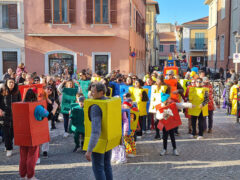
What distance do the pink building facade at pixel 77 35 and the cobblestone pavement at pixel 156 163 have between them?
13.2 meters

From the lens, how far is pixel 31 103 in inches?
209

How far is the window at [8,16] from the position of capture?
21.1 m

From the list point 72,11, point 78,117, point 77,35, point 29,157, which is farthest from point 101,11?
point 29,157

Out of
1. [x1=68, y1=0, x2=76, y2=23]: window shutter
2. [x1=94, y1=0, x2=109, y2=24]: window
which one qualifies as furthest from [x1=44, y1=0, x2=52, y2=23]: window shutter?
[x1=94, y1=0, x2=109, y2=24]: window

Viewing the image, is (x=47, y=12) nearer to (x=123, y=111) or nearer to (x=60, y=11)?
(x=60, y=11)

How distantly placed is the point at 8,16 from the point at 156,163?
58.4 feet

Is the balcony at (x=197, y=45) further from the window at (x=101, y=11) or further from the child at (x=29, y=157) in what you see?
the child at (x=29, y=157)

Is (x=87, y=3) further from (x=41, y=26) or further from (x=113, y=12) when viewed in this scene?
(x=41, y=26)

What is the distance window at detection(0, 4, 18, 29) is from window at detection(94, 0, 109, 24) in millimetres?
5368

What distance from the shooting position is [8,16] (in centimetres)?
2119

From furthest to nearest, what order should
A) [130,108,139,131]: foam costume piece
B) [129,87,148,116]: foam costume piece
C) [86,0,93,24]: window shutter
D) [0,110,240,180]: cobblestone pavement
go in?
[86,0,93,24]: window shutter < [129,87,148,116]: foam costume piece < [130,108,139,131]: foam costume piece < [0,110,240,180]: cobblestone pavement

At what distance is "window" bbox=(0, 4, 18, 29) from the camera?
2105 cm

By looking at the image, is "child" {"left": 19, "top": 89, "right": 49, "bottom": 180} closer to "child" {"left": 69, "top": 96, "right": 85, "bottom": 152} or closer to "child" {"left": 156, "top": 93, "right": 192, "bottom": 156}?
"child" {"left": 69, "top": 96, "right": 85, "bottom": 152}

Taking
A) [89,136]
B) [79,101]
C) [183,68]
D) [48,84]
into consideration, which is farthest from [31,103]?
[183,68]
